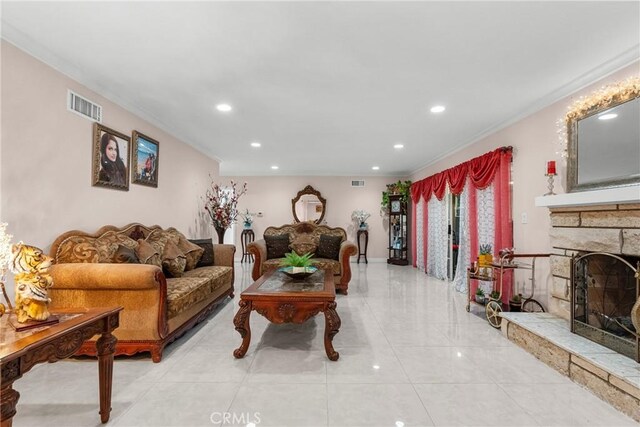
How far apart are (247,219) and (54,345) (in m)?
6.72

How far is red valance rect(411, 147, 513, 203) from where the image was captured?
3.92 m

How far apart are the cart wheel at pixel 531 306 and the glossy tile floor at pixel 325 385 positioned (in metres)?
0.54

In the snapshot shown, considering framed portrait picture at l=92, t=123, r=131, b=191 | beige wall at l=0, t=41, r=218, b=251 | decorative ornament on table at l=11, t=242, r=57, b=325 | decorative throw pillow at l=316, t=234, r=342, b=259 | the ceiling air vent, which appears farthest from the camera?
decorative throw pillow at l=316, t=234, r=342, b=259

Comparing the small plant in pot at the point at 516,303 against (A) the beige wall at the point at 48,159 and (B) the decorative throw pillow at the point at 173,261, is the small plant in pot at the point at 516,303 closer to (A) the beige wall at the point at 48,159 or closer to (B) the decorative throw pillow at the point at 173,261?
(B) the decorative throw pillow at the point at 173,261

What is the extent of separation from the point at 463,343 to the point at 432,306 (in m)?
1.21

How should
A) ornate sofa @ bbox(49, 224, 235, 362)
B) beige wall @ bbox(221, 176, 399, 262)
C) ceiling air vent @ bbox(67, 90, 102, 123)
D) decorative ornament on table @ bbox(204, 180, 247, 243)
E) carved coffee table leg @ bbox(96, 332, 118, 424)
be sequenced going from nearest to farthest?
carved coffee table leg @ bbox(96, 332, 118, 424) < ornate sofa @ bbox(49, 224, 235, 362) < ceiling air vent @ bbox(67, 90, 102, 123) < decorative ornament on table @ bbox(204, 180, 247, 243) < beige wall @ bbox(221, 176, 399, 262)

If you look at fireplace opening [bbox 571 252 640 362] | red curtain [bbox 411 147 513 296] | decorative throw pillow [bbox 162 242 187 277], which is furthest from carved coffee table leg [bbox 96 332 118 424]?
red curtain [bbox 411 147 513 296]

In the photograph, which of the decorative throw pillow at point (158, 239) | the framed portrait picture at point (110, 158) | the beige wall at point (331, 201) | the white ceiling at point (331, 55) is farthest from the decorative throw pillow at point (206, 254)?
the beige wall at point (331, 201)

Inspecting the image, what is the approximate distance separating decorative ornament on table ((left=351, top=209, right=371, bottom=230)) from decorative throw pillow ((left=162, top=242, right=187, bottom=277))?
521cm

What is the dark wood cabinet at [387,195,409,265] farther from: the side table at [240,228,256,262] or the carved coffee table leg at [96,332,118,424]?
the carved coffee table leg at [96,332,118,424]

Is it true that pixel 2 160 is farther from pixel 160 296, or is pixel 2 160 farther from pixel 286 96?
pixel 286 96

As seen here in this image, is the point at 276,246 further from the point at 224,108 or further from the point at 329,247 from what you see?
the point at 224,108

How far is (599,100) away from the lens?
245 centimetres

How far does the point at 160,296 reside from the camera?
8.10 ft
